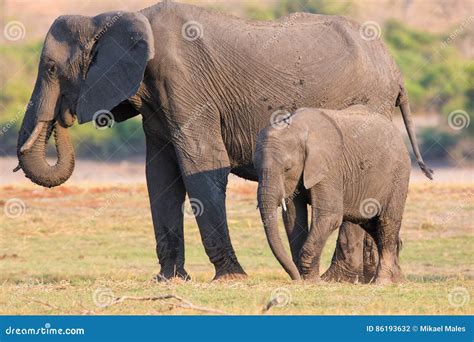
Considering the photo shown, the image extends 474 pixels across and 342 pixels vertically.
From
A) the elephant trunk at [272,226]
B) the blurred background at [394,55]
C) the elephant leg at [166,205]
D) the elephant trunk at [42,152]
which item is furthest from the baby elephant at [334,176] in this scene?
the blurred background at [394,55]

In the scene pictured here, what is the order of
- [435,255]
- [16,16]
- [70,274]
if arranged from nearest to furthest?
1. [70,274]
2. [435,255]
3. [16,16]

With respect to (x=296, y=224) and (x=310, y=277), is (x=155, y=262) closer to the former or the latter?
(x=296, y=224)

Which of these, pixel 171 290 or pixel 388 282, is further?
pixel 388 282

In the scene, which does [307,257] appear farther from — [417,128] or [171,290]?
[417,128]

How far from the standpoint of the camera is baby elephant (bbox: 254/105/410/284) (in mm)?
14102

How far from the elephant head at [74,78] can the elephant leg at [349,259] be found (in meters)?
2.56

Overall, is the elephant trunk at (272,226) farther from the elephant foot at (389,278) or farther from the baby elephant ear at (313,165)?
the elephant foot at (389,278)

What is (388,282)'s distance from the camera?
15344mm

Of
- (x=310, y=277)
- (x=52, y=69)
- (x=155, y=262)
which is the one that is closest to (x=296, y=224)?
(x=310, y=277)

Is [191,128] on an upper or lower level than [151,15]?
lower

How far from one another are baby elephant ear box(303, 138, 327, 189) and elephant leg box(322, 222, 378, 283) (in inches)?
62.2

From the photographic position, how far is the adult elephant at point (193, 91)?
15.6 m

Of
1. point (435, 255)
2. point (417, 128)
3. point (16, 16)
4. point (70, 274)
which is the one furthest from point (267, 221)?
point (16, 16)

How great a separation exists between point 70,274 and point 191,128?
3.65 m
